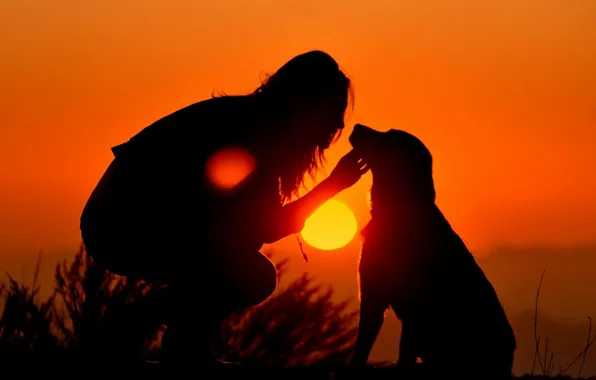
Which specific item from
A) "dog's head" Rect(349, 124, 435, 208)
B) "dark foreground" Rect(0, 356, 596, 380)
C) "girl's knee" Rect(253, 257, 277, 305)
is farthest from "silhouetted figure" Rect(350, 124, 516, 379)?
"girl's knee" Rect(253, 257, 277, 305)

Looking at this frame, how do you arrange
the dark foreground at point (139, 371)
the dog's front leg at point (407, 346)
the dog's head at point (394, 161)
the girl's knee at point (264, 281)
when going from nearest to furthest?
the dark foreground at point (139, 371) < the girl's knee at point (264, 281) < the dog's front leg at point (407, 346) < the dog's head at point (394, 161)

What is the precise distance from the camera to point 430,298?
5316mm

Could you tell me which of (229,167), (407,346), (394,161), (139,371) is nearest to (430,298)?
(407,346)

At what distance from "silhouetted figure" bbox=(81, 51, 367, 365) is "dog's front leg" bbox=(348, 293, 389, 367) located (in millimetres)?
565

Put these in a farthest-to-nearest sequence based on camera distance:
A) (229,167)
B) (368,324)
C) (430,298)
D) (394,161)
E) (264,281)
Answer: (394,161) → (368,324) → (430,298) → (264,281) → (229,167)

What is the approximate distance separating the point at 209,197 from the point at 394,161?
1.31m

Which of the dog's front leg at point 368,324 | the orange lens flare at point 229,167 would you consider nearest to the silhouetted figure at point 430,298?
the dog's front leg at point 368,324

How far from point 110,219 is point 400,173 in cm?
173

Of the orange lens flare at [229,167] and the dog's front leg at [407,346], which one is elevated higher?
the orange lens flare at [229,167]

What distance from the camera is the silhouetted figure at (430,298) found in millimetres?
5242

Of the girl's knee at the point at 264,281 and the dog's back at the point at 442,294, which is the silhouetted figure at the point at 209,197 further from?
the dog's back at the point at 442,294

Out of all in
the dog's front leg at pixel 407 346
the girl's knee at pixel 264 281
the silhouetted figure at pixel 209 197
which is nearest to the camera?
the silhouetted figure at pixel 209 197

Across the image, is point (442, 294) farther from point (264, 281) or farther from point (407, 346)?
point (264, 281)

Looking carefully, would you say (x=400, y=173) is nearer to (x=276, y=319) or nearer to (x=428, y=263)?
(x=428, y=263)
